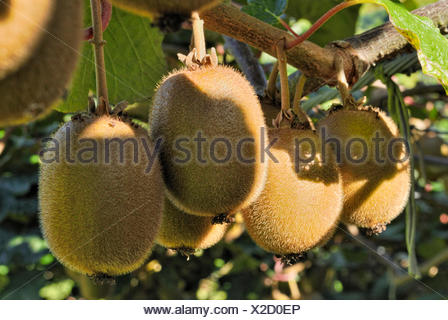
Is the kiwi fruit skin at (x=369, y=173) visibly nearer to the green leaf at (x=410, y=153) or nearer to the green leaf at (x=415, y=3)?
the green leaf at (x=410, y=153)

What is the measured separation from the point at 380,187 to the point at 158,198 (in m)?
0.40

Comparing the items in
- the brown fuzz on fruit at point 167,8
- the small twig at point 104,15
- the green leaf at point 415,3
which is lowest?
the green leaf at point 415,3

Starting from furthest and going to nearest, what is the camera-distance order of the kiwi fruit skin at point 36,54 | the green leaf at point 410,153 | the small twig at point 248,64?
the small twig at point 248,64 < the green leaf at point 410,153 < the kiwi fruit skin at point 36,54

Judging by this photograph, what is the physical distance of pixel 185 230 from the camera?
84 cm

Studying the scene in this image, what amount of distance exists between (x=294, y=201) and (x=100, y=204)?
0.98ft

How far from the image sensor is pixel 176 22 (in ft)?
1.39

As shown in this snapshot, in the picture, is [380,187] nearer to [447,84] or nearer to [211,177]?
[447,84]

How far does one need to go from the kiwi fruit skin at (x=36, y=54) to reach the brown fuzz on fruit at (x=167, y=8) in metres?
0.05

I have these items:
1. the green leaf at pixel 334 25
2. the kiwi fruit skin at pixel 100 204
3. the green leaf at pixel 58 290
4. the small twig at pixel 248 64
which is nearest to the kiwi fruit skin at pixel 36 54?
the kiwi fruit skin at pixel 100 204

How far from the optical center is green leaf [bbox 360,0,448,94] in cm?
79

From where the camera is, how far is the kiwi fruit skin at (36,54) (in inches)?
14.9

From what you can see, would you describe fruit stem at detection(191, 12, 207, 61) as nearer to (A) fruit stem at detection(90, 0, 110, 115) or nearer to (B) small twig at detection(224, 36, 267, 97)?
(A) fruit stem at detection(90, 0, 110, 115)

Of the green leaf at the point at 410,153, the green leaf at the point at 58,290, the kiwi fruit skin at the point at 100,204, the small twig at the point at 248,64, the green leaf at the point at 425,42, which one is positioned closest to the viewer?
the kiwi fruit skin at the point at 100,204

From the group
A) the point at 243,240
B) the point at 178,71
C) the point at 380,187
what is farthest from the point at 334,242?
the point at 178,71
